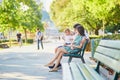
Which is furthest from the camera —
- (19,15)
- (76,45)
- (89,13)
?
(19,15)

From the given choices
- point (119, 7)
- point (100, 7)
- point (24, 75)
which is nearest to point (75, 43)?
point (24, 75)

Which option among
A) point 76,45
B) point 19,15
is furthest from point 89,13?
point 76,45

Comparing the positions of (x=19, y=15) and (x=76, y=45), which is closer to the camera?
(x=76, y=45)

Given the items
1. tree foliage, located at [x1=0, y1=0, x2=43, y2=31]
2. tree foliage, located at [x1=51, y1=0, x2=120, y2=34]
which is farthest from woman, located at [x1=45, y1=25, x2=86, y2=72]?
tree foliage, located at [x1=0, y1=0, x2=43, y2=31]

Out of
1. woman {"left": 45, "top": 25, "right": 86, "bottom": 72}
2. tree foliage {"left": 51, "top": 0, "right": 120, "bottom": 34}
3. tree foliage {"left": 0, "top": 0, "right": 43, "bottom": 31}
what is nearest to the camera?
woman {"left": 45, "top": 25, "right": 86, "bottom": 72}

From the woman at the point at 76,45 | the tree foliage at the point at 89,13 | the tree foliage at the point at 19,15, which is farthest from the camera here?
the tree foliage at the point at 19,15

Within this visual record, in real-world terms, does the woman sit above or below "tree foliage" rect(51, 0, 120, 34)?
below

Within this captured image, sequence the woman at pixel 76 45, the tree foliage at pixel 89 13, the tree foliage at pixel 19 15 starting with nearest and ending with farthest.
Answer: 1. the woman at pixel 76 45
2. the tree foliage at pixel 89 13
3. the tree foliage at pixel 19 15

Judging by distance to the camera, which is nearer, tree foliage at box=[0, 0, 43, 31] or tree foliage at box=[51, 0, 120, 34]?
tree foliage at box=[51, 0, 120, 34]

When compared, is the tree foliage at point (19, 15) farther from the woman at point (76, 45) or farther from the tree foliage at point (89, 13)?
the woman at point (76, 45)

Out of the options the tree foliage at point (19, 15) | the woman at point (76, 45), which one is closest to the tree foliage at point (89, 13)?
the tree foliage at point (19, 15)

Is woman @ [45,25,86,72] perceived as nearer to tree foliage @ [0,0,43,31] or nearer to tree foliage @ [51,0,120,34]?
tree foliage @ [51,0,120,34]

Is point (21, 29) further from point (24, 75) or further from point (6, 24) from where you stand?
point (24, 75)

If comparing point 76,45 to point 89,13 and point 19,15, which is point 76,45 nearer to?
point 89,13
